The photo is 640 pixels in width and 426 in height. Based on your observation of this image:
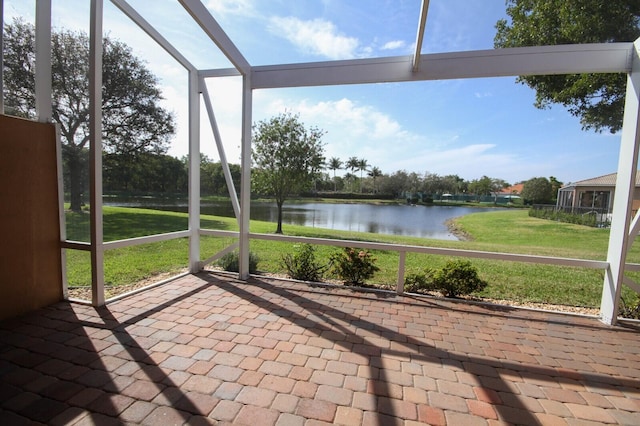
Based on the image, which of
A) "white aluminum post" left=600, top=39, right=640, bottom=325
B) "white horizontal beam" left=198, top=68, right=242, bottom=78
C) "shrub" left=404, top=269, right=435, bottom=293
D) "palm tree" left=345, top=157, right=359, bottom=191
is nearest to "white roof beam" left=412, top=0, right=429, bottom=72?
"white aluminum post" left=600, top=39, right=640, bottom=325

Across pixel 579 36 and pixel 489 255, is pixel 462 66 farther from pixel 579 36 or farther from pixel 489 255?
pixel 579 36

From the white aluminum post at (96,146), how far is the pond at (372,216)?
4.63m

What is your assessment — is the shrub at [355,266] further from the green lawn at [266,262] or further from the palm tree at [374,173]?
the palm tree at [374,173]

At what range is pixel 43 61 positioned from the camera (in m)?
2.86

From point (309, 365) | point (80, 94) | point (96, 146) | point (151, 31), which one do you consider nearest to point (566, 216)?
point (309, 365)

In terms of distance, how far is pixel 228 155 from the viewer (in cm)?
441

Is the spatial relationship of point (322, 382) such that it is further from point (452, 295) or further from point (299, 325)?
point (452, 295)

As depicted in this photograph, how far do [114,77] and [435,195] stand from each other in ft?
53.0

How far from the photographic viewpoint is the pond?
1025cm

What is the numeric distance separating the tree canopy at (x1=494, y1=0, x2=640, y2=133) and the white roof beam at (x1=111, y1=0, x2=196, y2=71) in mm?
5405

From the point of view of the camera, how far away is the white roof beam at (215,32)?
2.54 meters

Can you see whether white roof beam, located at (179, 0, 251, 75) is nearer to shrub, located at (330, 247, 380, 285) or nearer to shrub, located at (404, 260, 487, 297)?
shrub, located at (330, 247, 380, 285)

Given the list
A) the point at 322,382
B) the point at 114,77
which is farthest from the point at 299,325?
the point at 114,77

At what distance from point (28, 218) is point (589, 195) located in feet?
33.9
